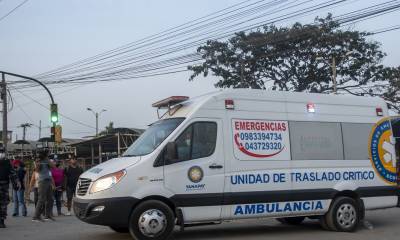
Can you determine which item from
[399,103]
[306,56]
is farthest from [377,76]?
[306,56]

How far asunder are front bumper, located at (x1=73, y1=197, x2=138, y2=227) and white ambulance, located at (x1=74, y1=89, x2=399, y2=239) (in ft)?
0.05

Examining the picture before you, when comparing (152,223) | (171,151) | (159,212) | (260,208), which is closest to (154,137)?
A: (171,151)

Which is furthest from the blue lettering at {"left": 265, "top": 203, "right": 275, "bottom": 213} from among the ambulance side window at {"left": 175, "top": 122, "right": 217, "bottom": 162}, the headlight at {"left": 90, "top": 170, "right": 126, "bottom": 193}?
the headlight at {"left": 90, "top": 170, "right": 126, "bottom": 193}

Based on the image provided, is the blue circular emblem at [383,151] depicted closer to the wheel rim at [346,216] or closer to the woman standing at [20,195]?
the wheel rim at [346,216]

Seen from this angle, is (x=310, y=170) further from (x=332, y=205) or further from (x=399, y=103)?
(x=399, y=103)

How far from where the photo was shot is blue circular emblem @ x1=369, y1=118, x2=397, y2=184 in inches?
439

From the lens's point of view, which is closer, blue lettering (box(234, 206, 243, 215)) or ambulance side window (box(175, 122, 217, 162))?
ambulance side window (box(175, 122, 217, 162))

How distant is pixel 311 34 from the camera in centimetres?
3481

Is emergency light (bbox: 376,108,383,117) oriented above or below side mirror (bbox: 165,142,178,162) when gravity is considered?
above

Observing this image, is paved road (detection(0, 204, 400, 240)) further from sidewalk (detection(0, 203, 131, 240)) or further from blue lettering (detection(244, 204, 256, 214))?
blue lettering (detection(244, 204, 256, 214))

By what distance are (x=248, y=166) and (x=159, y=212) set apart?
1881 millimetres

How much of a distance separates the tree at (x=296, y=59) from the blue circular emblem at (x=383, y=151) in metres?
23.6

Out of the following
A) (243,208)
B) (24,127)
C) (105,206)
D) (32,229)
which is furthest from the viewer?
(24,127)

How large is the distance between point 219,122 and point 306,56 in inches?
1078
